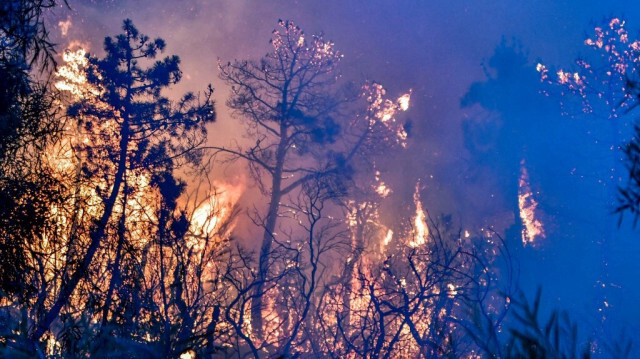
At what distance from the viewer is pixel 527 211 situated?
4475 cm

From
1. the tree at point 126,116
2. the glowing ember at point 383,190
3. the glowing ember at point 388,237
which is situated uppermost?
the glowing ember at point 383,190

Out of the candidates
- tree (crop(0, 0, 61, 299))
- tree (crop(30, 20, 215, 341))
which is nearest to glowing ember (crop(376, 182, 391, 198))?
tree (crop(30, 20, 215, 341))

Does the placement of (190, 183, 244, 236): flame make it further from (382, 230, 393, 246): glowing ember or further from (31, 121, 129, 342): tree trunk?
(382, 230, 393, 246): glowing ember

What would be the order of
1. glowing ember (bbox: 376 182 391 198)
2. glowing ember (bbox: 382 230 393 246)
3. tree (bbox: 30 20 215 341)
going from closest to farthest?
tree (bbox: 30 20 215 341) → glowing ember (bbox: 376 182 391 198) → glowing ember (bbox: 382 230 393 246)

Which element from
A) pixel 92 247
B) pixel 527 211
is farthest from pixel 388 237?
pixel 92 247

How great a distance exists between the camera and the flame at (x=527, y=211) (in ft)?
141

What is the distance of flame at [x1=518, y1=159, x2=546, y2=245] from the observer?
42906mm

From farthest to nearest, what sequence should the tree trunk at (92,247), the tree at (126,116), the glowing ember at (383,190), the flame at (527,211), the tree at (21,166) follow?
the glowing ember at (383,190)
the flame at (527,211)
the tree at (126,116)
the tree trunk at (92,247)
the tree at (21,166)

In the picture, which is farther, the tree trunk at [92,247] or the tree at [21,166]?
the tree trunk at [92,247]

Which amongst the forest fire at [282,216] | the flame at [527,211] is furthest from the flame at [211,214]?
the flame at [527,211]

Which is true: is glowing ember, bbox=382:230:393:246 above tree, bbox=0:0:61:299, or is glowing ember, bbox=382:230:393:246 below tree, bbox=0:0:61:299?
above

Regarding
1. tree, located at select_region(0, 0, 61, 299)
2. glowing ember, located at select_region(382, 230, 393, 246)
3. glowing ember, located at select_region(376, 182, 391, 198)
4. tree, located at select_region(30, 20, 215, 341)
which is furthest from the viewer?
glowing ember, located at select_region(382, 230, 393, 246)

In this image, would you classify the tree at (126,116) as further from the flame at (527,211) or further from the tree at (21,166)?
the flame at (527,211)

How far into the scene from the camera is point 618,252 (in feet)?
126
